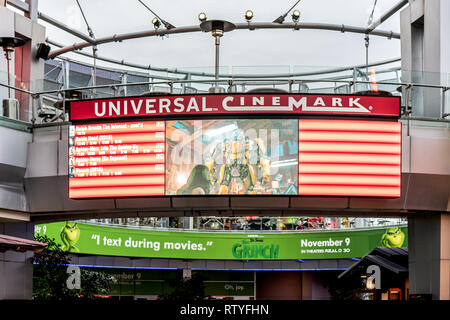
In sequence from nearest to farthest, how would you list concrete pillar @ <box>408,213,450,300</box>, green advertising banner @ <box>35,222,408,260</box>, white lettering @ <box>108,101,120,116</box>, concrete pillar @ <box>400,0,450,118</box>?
concrete pillar @ <box>408,213,450,300</box>, white lettering @ <box>108,101,120,116</box>, concrete pillar @ <box>400,0,450,118</box>, green advertising banner @ <box>35,222,408,260</box>

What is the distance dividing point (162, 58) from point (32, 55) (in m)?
25.4

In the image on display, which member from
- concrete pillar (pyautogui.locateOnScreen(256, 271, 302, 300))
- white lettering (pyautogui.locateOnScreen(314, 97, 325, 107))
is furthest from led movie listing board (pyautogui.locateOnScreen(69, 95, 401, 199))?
concrete pillar (pyautogui.locateOnScreen(256, 271, 302, 300))

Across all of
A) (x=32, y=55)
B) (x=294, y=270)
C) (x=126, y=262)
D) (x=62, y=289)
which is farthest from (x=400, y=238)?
(x=32, y=55)

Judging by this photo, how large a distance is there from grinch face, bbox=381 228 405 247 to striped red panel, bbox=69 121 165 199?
14598 mm

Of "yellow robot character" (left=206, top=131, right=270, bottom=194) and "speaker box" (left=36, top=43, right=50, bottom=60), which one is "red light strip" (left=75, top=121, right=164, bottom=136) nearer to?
"yellow robot character" (left=206, top=131, right=270, bottom=194)

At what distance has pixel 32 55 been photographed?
68.5ft

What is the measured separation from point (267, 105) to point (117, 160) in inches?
155

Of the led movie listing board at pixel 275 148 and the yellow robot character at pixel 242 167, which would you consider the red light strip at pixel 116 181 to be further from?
the yellow robot character at pixel 242 167

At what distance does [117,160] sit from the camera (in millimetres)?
17562

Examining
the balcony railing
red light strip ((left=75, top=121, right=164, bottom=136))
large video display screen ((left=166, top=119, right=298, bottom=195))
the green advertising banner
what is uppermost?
the balcony railing

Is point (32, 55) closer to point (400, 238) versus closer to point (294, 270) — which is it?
point (400, 238)

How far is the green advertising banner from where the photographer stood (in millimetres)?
29000

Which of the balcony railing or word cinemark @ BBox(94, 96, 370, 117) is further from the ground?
the balcony railing
